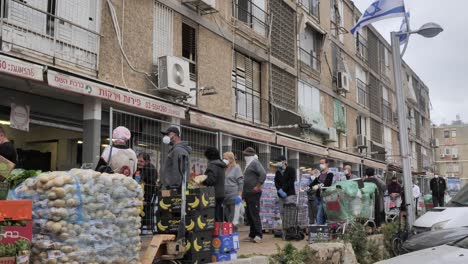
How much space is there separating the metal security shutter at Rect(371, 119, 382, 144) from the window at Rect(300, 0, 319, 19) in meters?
10.5

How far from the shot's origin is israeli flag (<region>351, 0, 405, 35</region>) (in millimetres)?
11922

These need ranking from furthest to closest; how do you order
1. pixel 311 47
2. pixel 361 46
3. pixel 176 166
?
pixel 361 46 → pixel 311 47 → pixel 176 166

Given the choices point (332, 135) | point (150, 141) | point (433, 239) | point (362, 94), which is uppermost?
point (362, 94)

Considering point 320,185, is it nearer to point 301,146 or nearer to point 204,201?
Result: point 204,201

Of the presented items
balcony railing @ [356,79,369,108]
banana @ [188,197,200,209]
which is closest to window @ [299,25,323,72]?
balcony railing @ [356,79,369,108]

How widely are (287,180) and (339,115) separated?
51.6 ft

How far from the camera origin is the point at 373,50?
34.6 metres

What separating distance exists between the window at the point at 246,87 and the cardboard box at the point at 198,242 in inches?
388

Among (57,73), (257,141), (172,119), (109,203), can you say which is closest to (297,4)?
(257,141)

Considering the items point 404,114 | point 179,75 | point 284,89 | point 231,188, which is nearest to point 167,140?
point 231,188

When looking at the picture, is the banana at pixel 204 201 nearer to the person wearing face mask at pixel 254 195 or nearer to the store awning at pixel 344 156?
the person wearing face mask at pixel 254 195

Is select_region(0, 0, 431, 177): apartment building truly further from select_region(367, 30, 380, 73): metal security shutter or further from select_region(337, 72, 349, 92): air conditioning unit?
select_region(367, 30, 380, 73): metal security shutter

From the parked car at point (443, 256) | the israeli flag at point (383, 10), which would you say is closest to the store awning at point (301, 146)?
the israeli flag at point (383, 10)

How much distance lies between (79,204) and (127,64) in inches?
288
